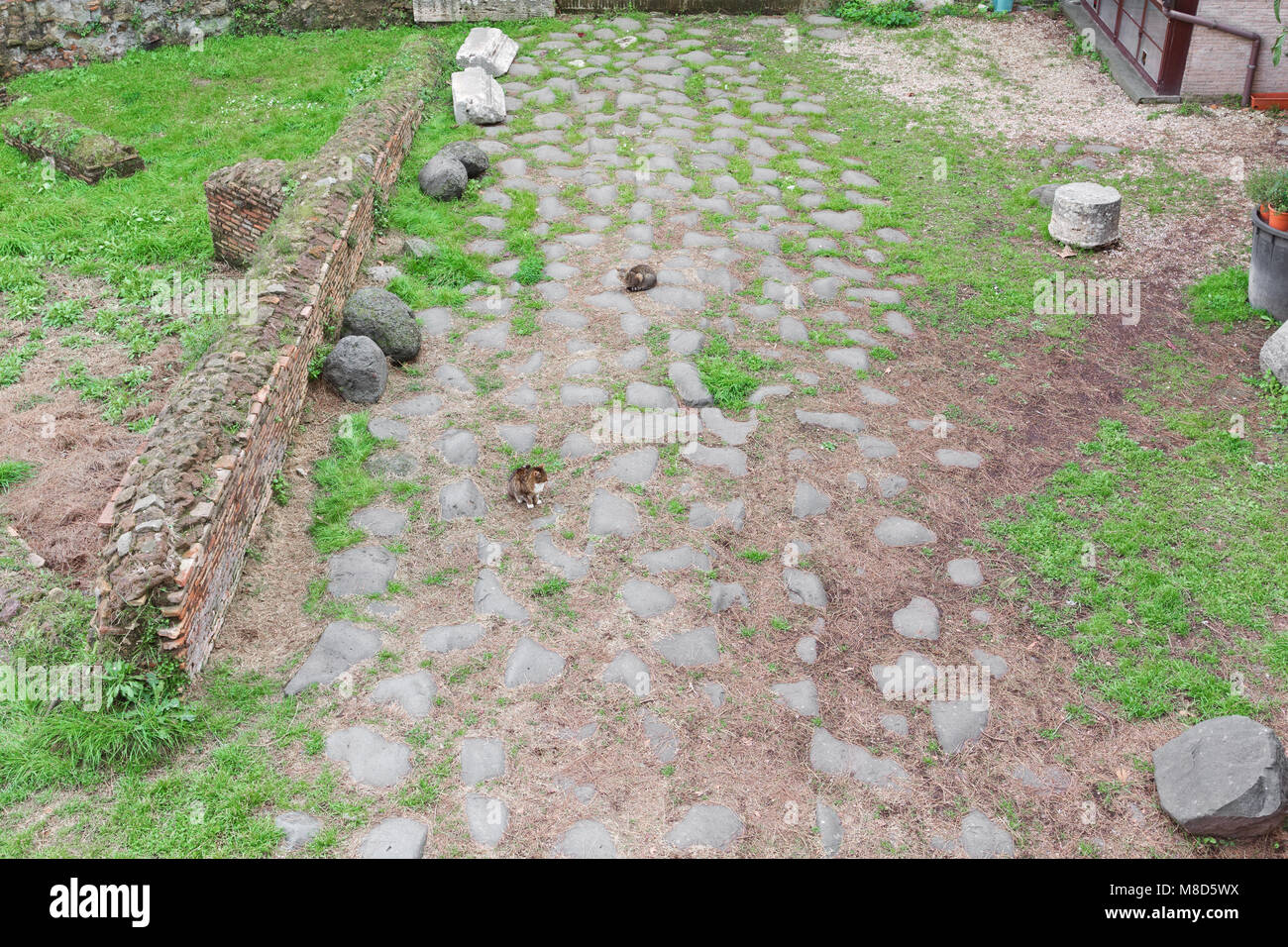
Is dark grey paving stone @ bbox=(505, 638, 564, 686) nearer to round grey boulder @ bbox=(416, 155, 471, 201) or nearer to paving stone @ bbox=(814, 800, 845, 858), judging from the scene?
paving stone @ bbox=(814, 800, 845, 858)

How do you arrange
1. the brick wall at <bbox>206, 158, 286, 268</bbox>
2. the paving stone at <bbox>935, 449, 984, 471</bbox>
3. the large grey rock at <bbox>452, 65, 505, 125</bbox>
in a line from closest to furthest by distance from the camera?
the paving stone at <bbox>935, 449, 984, 471</bbox>
the brick wall at <bbox>206, 158, 286, 268</bbox>
the large grey rock at <bbox>452, 65, 505, 125</bbox>

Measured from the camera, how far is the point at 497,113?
11078 millimetres

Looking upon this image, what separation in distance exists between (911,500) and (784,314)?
2.32m

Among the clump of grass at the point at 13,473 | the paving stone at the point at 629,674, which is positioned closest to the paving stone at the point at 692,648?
the paving stone at the point at 629,674

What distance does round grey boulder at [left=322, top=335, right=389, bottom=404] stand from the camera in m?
7.23

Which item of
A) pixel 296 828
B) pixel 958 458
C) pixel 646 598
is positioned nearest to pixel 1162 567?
pixel 958 458

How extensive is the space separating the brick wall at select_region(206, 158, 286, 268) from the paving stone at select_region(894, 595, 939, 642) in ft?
19.2

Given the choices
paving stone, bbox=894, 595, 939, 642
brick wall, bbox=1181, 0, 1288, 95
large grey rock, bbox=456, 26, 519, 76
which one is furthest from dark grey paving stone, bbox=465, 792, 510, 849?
brick wall, bbox=1181, 0, 1288, 95

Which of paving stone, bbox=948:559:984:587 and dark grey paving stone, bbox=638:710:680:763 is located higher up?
paving stone, bbox=948:559:984:587

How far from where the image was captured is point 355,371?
723 centimetres

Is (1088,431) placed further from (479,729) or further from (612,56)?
(612,56)

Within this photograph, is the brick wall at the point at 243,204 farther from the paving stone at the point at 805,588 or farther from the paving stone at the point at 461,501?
the paving stone at the point at 805,588

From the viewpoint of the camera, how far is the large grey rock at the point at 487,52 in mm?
11984

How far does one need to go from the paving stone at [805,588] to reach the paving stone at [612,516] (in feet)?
3.21
